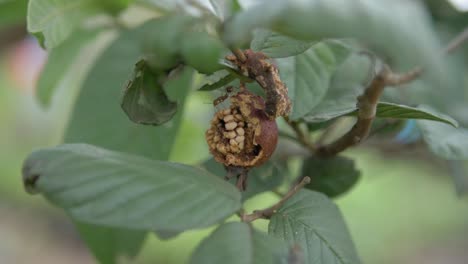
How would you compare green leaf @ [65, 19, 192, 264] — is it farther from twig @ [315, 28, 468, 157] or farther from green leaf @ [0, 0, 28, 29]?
twig @ [315, 28, 468, 157]

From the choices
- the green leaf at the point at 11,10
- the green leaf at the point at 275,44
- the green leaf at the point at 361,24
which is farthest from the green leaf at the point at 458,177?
the green leaf at the point at 11,10

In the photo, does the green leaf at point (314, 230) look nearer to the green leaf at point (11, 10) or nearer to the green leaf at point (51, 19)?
the green leaf at point (51, 19)

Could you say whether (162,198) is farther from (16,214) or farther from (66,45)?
(16,214)

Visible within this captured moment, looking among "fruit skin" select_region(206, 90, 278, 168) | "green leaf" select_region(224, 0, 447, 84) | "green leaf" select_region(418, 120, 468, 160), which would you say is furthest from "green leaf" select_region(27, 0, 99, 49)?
"green leaf" select_region(418, 120, 468, 160)

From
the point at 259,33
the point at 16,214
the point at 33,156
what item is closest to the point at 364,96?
the point at 259,33

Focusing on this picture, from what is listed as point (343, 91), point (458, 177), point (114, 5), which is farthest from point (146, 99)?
point (458, 177)

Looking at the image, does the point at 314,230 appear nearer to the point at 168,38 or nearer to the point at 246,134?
the point at 246,134
